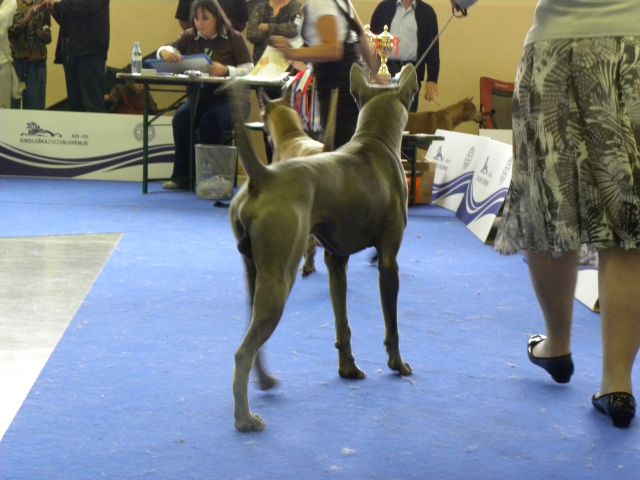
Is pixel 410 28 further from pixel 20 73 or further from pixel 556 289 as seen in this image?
pixel 556 289

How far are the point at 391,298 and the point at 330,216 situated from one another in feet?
1.49

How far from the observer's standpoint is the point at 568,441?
2.23 metres

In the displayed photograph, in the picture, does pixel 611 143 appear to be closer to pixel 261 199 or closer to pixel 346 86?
pixel 261 199

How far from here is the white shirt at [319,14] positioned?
3729 millimetres

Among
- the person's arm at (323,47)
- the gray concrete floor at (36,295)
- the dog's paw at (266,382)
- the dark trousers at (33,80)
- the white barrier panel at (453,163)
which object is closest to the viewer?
the dog's paw at (266,382)

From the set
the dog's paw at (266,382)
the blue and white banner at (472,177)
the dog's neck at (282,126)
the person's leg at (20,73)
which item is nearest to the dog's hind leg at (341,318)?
the dog's paw at (266,382)

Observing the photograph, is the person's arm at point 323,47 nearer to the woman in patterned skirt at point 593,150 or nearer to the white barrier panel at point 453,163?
the woman in patterned skirt at point 593,150

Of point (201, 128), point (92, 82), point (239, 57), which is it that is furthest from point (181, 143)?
point (92, 82)

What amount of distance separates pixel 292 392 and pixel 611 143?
1.05 meters

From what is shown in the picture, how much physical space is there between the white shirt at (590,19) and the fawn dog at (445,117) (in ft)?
22.2

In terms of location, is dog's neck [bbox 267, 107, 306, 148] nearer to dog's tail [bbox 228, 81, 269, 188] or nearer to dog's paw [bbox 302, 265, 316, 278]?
dog's paw [bbox 302, 265, 316, 278]

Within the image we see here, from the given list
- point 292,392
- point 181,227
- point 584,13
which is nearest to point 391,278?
point 292,392

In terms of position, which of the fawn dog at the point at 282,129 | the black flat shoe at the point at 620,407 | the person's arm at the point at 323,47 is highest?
the person's arm at the point at 323,47

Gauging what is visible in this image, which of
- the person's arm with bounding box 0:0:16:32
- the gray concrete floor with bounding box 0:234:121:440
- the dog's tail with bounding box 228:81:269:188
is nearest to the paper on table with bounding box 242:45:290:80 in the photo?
the gray concrete floor with bounding box 0:234:121:440
